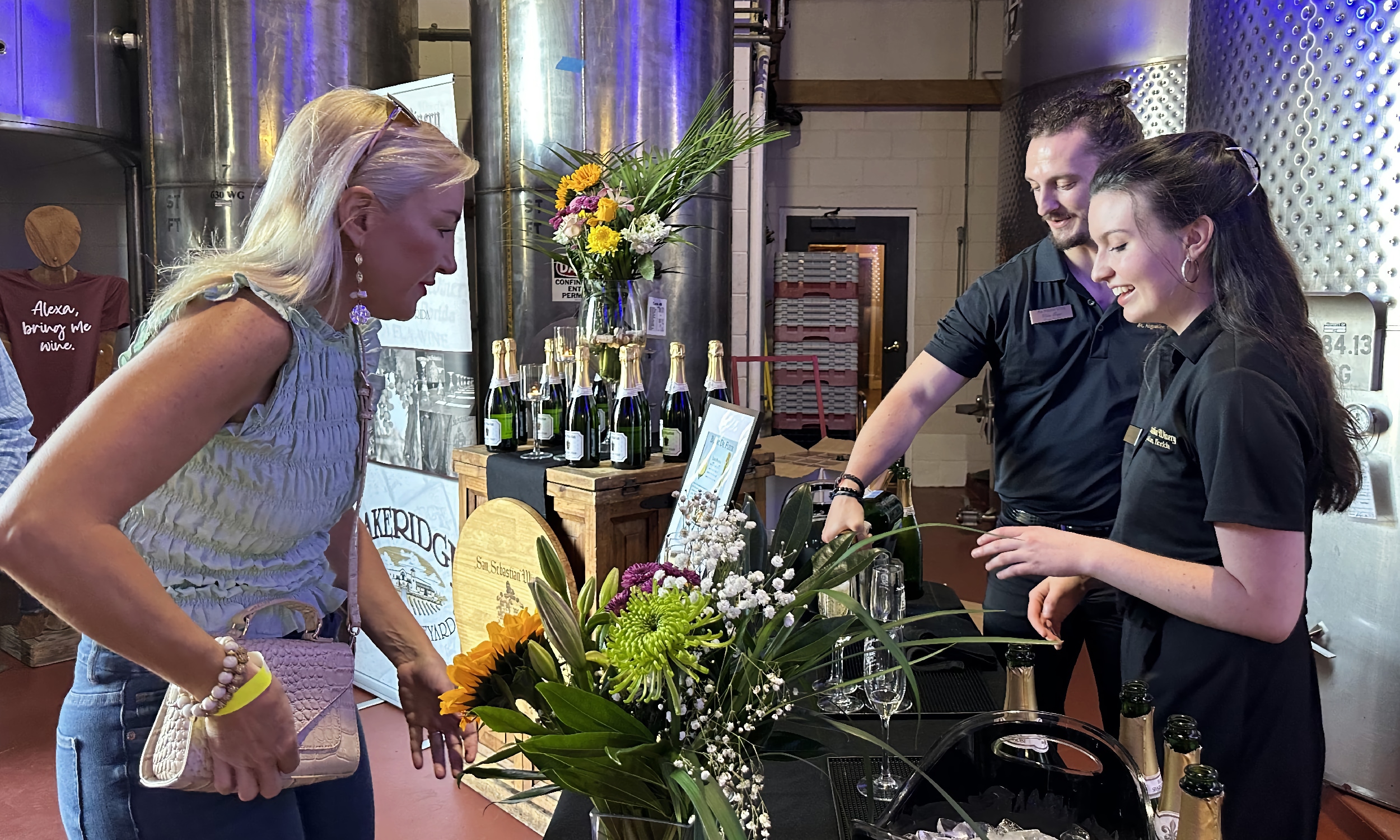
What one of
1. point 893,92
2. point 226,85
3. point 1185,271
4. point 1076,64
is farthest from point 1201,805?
point 893,92

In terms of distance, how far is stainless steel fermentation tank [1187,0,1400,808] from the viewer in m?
2.84

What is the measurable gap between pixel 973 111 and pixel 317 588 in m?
7.88

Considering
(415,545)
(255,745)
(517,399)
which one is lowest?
(415,545)

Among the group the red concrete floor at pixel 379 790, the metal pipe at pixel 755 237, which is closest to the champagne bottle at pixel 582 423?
the red concrete floor at pixel 379 790

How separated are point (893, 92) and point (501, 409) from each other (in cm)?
601

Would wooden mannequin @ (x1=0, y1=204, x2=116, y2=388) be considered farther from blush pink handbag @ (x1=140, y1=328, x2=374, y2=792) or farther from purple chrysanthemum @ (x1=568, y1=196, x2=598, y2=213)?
blush pink handbag @ (x1=140, y1=328, x2=374, y2=792)

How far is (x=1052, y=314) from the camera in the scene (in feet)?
7.22

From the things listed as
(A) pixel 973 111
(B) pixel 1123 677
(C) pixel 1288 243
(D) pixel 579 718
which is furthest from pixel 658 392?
(A) pixel 973 111

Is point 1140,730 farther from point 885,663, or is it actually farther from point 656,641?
point 656,641

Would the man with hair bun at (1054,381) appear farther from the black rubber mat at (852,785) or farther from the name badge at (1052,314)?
the black rubber mat at (852,785)

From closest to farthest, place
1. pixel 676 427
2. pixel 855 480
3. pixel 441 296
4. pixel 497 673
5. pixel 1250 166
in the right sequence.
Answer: pixel 497 673 → pixel 1250 166 → pixel 855 480 → pixel 676 427 → pixel 441 296

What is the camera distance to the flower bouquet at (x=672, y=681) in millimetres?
801

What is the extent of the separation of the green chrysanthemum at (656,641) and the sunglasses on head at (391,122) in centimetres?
70

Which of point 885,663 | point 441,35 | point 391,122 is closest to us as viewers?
point 391,122
